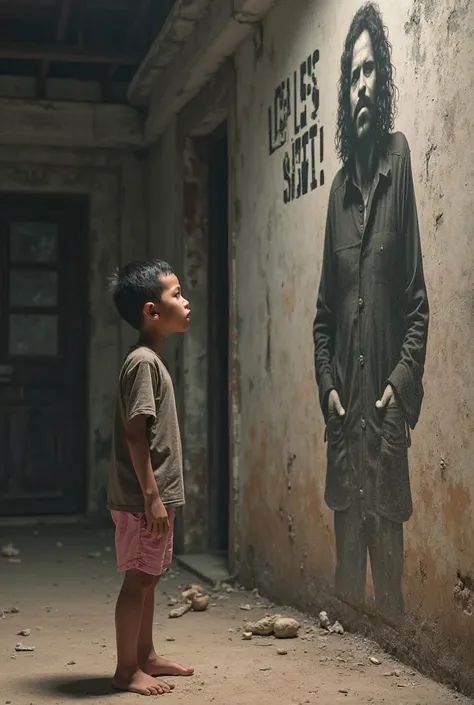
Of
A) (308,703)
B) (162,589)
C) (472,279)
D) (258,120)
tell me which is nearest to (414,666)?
(308,703)

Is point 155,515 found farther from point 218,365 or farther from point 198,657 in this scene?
point 218,365

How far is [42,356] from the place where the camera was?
826 cm

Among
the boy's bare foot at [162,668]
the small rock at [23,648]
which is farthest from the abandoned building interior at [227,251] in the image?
the small rock at [23,648]

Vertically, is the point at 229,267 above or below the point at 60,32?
below

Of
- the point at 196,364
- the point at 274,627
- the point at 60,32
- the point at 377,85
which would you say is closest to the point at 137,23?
the point at 60,32

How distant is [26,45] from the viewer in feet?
24.4

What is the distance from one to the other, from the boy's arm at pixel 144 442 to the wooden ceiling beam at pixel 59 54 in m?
4.62

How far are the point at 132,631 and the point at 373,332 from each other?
1.39 meters

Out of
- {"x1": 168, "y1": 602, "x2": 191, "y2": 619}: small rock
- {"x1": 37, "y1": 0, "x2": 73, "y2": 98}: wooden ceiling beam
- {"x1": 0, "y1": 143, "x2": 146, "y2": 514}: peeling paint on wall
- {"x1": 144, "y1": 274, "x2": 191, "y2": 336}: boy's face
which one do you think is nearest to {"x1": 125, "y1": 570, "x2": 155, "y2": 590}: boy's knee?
{"x1": 144, "y1": 274, "x2": 191, "y2": 336}: boy's face

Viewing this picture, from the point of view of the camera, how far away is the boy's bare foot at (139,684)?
3.44m

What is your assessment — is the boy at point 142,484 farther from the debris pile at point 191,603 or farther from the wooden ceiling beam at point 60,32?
the wooden ceiling beam at point 60,32

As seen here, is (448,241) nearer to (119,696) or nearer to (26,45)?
(119,696)

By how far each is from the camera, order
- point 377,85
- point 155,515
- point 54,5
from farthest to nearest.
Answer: point 54,5 < point 377,85 < point 155,515

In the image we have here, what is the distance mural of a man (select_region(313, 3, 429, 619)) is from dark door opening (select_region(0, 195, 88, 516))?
4079 millimetres
